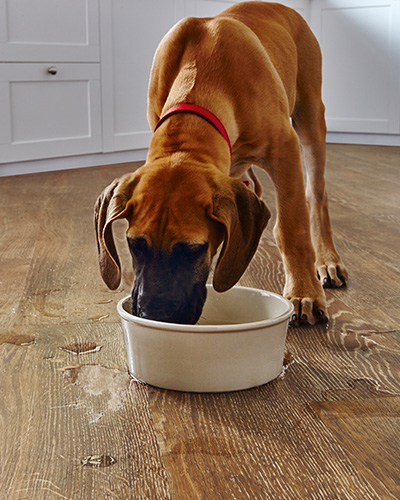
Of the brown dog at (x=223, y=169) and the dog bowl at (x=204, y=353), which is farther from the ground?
the brown dog at (x=223, y=169)

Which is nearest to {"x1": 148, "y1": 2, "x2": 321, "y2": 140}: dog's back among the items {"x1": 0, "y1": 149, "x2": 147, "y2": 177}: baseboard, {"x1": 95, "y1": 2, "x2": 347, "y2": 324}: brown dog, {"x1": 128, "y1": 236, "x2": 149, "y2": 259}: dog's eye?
{"x1": 95, "y1": 2, "x2": 347, "y2": 324}: brown dog

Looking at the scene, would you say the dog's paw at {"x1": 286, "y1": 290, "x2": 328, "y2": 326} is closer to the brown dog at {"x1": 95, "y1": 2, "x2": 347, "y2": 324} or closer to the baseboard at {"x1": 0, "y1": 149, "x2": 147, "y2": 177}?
the brown dog at {"x1": 95, "y1": 2, "x2": 347, "y2": 324}

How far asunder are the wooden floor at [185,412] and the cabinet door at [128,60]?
9.14 ft

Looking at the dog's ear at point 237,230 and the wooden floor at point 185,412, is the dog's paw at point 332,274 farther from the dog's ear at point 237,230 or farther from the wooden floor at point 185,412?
the dog's ear at point 237,230

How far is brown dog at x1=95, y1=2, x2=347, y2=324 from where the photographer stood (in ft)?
4.05

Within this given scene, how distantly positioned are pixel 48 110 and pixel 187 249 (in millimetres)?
3380

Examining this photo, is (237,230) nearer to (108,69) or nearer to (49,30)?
(49,30)

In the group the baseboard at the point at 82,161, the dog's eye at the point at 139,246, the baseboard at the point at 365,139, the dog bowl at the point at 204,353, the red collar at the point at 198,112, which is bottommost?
the baseboard at the point at 365,139

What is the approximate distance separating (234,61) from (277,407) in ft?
2.99

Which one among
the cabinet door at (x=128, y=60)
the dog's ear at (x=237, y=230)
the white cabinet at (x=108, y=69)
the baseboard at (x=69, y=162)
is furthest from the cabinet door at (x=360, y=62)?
the dog's ear at (x=237, y=230)

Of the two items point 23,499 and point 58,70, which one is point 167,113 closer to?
point 23,499

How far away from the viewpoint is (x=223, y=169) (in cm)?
147

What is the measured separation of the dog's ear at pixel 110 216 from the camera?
4.25 ft

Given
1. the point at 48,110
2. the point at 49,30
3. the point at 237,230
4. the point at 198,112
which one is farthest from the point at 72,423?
the point at 49,30
